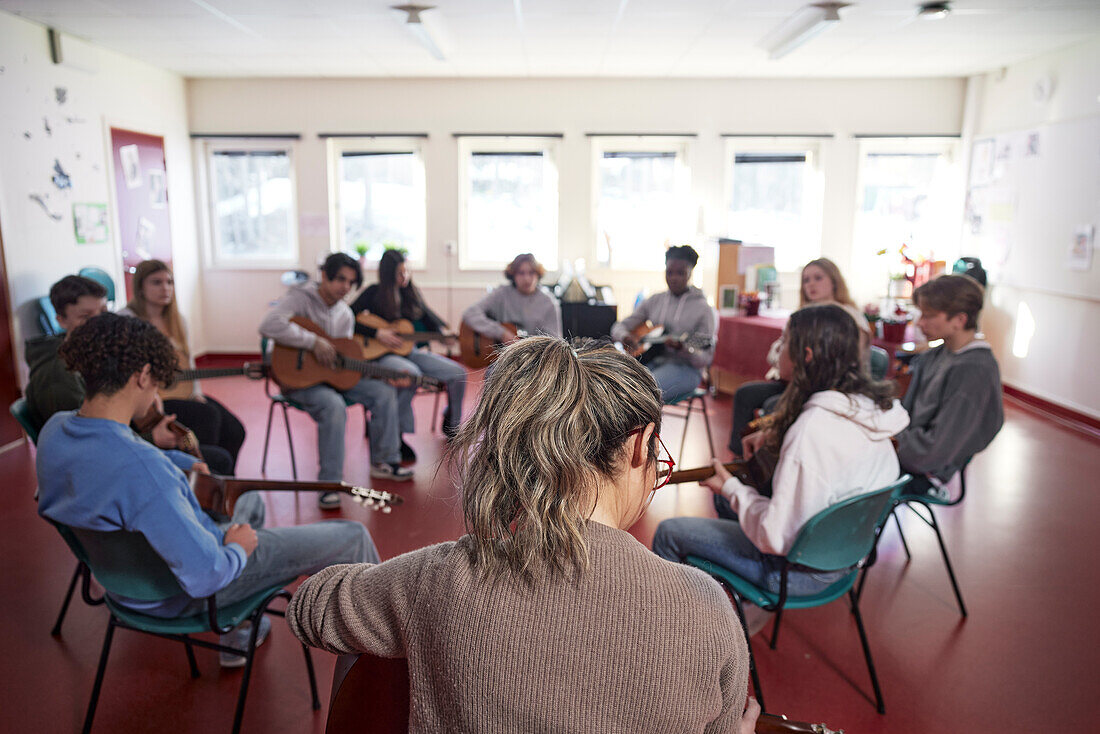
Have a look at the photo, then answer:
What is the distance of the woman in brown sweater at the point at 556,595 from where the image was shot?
2.69 feet

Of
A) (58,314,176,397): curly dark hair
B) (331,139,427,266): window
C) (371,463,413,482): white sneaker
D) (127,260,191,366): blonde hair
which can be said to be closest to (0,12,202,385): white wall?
(331,139,427,266): window

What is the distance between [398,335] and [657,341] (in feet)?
5.03

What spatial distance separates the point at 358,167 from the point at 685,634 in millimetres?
7143

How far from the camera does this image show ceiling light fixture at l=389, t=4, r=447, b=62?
4.55 metres

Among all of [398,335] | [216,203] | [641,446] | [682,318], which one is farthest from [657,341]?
[216,203]

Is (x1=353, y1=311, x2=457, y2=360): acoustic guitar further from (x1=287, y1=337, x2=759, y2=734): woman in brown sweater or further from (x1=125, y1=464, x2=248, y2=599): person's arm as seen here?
(x1=287, y1=337, x2=759, y2=734): woman in brown sweater

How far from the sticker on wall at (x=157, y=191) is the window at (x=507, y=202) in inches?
107

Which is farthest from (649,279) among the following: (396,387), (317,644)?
(317,644)

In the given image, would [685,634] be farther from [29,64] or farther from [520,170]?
[520,170]

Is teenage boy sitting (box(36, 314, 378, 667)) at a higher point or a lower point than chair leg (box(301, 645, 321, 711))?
higher

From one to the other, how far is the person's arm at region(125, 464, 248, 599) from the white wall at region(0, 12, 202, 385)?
13.1ft

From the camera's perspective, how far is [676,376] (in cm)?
397

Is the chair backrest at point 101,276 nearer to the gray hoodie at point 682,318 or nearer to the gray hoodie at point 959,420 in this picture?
the gray hoodie at point 682,318

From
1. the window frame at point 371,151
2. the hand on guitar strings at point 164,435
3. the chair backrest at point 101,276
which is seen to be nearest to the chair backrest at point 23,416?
the hand on guitar strings at point 164,435
